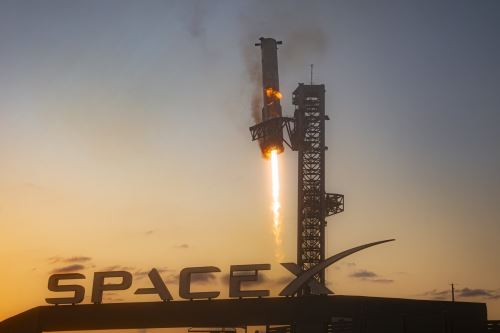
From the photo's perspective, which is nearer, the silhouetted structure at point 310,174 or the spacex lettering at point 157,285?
the spacex lettering at point 157,285

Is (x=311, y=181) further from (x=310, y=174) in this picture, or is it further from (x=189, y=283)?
(x=189, y=283)

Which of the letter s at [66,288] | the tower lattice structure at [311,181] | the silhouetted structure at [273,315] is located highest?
the tower lattice structure at [311,181]

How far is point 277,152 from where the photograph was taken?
8519 cm

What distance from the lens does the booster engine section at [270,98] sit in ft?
269

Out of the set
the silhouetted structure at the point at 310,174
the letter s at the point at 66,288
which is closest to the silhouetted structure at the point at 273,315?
the letter s at the point at 66,288

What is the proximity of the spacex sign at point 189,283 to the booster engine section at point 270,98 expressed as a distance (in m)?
27.4

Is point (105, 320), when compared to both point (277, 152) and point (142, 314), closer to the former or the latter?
point (142, 314)

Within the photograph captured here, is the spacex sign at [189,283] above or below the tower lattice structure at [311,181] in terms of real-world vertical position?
below

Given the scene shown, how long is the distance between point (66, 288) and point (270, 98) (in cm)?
3621

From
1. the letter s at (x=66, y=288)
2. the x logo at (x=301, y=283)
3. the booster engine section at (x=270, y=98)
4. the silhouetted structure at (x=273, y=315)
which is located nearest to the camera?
the silhouetted structure at (x=273, y=315)

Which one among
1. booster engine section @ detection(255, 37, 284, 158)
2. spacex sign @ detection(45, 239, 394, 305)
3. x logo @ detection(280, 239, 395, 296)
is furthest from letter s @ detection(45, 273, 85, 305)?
booster engine section @ detection(255, 37, 284, 158)

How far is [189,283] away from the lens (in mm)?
57312

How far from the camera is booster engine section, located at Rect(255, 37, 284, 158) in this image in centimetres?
8203

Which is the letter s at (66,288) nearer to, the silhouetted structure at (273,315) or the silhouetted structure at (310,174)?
the silhouetted structure at (273,315)
